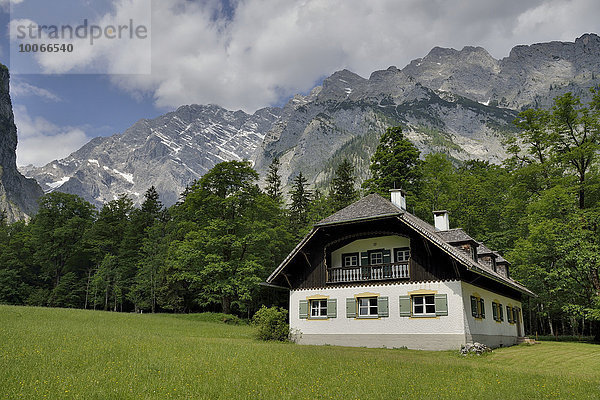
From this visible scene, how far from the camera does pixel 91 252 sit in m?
59.6

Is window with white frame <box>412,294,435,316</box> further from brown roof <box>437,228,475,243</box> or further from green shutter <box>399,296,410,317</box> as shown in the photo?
brown roof <box>437,228,475,243</box>

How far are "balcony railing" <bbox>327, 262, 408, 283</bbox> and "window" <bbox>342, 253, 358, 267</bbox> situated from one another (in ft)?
2.77

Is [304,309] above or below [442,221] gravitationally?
below

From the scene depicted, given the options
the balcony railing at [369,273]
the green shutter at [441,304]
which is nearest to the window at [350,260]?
the balcony railing at [369,273]

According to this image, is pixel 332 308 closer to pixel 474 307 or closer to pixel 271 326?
pixel 271 326

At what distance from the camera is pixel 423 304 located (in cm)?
2566

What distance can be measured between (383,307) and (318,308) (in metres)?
4.46

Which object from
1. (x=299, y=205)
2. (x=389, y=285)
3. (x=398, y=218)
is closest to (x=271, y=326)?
(x=389, y=285)

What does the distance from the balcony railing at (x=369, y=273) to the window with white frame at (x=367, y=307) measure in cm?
120

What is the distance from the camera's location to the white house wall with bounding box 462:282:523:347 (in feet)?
81.5

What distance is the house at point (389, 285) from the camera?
2488 centimetres

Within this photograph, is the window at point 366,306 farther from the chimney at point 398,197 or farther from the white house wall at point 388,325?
the chimney at point 398,197

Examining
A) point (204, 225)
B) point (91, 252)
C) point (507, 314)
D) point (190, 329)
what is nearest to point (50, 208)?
point (91, 252)

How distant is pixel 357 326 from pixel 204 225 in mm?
22447
